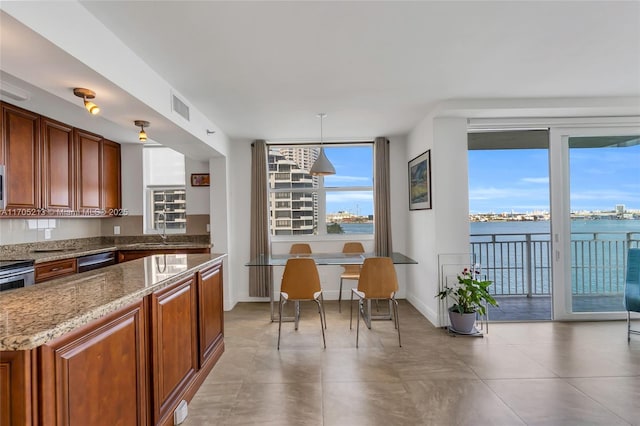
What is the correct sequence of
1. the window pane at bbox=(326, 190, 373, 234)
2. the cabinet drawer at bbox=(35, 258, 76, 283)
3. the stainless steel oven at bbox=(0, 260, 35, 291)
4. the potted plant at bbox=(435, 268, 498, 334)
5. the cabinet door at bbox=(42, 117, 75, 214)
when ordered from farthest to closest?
the window pane at bbox=(326, 190, 373, 234) < the cabinet door at bbox=(42, 117, 75, 214) < the potted plant at bbox=(435, 268, 498, 334) < the cabinet drawer at bbox=(35, 258, 76, 283) < the stainless steel oven at bbox=(0, 260, 35, 291)

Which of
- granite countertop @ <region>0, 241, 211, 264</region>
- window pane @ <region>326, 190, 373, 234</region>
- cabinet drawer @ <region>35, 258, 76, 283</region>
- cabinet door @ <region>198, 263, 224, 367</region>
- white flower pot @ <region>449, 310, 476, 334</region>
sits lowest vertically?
white flower pot @ <region>449, 310, 476, 334</region>

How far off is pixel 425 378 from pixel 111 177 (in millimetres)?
4767

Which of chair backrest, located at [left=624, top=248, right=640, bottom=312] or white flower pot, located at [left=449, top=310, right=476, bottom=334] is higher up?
chair backrest, located at [left=624, top=248, right=640, bottom=312]

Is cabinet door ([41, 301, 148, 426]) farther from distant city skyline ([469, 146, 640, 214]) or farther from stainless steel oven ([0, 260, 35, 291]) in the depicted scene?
distant city skyline ([469, 146, 640, 214])

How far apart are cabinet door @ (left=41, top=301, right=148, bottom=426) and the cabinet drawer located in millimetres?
2207

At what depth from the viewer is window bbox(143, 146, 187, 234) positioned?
5164 mm

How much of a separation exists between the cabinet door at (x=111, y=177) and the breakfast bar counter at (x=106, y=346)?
271cm

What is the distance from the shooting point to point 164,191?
206 inches

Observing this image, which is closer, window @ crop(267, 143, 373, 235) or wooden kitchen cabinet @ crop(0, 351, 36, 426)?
wooden kitchen cabinet @ crop(0, 351, 36, 426)

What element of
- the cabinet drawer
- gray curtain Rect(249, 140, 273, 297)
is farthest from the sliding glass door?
the cabinet drawer

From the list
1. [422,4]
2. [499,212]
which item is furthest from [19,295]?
[499,212]

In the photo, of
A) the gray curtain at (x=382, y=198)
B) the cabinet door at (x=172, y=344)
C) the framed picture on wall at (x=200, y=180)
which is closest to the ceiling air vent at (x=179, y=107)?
the cabinet door at (x=172, y=344)

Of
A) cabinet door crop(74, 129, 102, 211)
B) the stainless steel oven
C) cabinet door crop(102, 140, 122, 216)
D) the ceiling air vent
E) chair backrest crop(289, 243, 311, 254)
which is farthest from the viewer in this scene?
chair backrest crop(289, 243, 311, 254)

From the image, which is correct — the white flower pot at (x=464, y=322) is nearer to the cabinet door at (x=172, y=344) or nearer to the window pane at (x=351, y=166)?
the window pane at (x=351, y=166)
